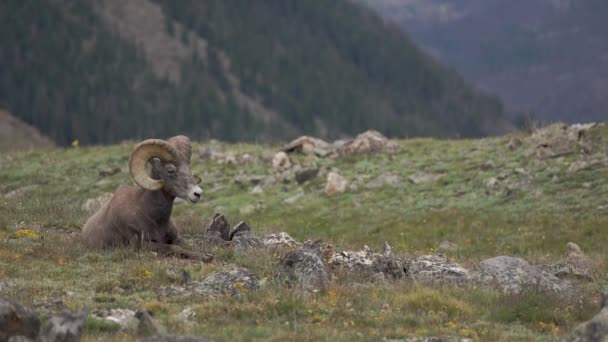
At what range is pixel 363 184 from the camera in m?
33.2

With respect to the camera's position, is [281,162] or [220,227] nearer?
[220,227]

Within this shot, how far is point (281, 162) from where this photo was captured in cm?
3572

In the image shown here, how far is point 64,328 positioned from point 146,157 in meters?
7.07

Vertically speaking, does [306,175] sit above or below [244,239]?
above

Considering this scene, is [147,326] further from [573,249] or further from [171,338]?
[573,249]

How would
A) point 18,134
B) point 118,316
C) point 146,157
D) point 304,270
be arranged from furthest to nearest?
point 18,134
point 146,157
point 304,270
point 118,316

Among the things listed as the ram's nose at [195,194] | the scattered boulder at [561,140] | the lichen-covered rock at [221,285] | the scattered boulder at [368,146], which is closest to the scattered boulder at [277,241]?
the ram's nose at [195,194]

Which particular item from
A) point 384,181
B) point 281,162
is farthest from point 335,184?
point 281,162

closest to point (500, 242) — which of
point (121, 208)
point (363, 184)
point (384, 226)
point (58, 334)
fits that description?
point (384, 226)

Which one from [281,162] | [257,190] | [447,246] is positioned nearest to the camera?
[447,246]

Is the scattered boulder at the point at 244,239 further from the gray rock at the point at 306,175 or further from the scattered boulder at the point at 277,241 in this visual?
the gray rock at the point at 306,175

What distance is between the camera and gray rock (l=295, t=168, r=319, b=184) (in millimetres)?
34344

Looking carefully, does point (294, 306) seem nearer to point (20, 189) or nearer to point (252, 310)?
point (252, 310)

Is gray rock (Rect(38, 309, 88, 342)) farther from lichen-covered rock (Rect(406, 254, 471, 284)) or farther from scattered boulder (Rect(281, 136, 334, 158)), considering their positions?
scattered boulder (Rect(281, 136, 334, 158))
